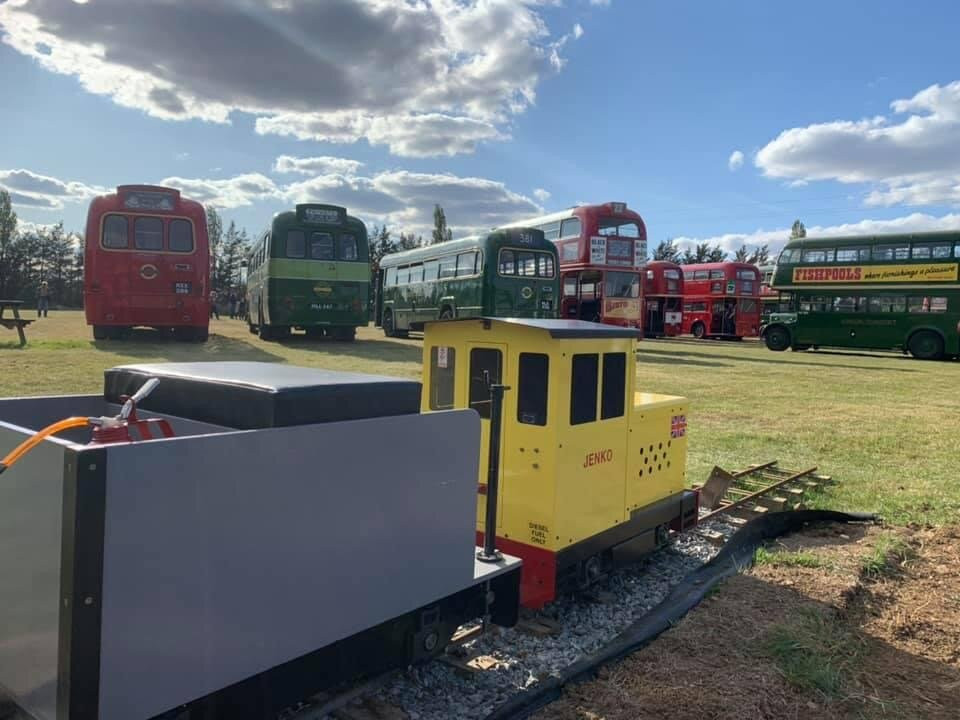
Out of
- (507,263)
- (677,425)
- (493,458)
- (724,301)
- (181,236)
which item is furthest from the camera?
(724,301)

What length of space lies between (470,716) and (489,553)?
75cm

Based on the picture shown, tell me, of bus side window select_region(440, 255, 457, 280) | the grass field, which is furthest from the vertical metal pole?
bus side window select_region(440, 255, 457, 280)

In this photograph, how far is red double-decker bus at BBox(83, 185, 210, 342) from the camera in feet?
55.7

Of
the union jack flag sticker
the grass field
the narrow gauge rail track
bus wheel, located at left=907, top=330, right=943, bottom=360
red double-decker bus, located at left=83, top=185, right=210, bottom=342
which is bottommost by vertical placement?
the narrow gauge rail track

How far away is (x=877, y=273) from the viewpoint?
96.1ft

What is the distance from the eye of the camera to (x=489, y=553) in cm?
357

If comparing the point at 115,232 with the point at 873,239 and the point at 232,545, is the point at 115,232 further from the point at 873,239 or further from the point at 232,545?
the point at 873,239

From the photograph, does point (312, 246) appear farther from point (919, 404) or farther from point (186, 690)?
point (186, 690)

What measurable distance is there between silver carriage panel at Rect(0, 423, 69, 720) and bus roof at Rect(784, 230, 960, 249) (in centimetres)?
3257

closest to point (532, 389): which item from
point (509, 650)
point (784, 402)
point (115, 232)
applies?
point (509, 650)

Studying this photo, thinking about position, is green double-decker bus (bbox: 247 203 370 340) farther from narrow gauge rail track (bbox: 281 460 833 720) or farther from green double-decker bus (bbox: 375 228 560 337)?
narrow gauge rail track (bbox: 281 460 833 720)

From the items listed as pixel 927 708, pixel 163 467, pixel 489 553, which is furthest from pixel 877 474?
pixel 163 467

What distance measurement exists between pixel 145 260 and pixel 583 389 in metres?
15.8

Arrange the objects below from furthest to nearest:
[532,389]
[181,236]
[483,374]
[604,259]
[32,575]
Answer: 1. [604,259]
2. [181,236]
3. [483,374]
4. [532,389]
5. [32,575]
